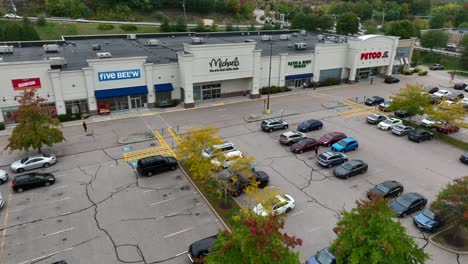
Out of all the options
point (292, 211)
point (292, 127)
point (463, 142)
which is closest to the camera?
point (292, 211)

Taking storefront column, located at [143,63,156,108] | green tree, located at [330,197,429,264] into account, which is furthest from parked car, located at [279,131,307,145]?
storefront column, located at [143,63,156,108]

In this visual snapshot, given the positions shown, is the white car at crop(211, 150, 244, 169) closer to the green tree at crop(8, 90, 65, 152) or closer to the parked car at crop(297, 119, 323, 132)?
the parked car at crop(297, 119, 323, 132)

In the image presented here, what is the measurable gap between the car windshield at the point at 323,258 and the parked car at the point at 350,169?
35.4ft

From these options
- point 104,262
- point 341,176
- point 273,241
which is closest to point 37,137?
point 104,262

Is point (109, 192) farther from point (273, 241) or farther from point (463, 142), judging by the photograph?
point (463, 142)

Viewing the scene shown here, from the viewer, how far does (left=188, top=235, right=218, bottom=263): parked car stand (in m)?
18.8

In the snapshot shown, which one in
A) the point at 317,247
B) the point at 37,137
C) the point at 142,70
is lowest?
the point at 317,247

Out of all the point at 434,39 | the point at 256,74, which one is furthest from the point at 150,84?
the point at 434,39

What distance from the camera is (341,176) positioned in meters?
28.3

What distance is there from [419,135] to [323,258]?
24.2 m

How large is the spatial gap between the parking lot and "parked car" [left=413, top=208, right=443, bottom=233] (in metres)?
0.50

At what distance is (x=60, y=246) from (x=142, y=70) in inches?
1069

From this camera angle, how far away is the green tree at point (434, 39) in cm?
8838

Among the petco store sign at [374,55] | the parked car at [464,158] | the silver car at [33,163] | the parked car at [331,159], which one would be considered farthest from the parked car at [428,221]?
the petco store sign at [374,55]
